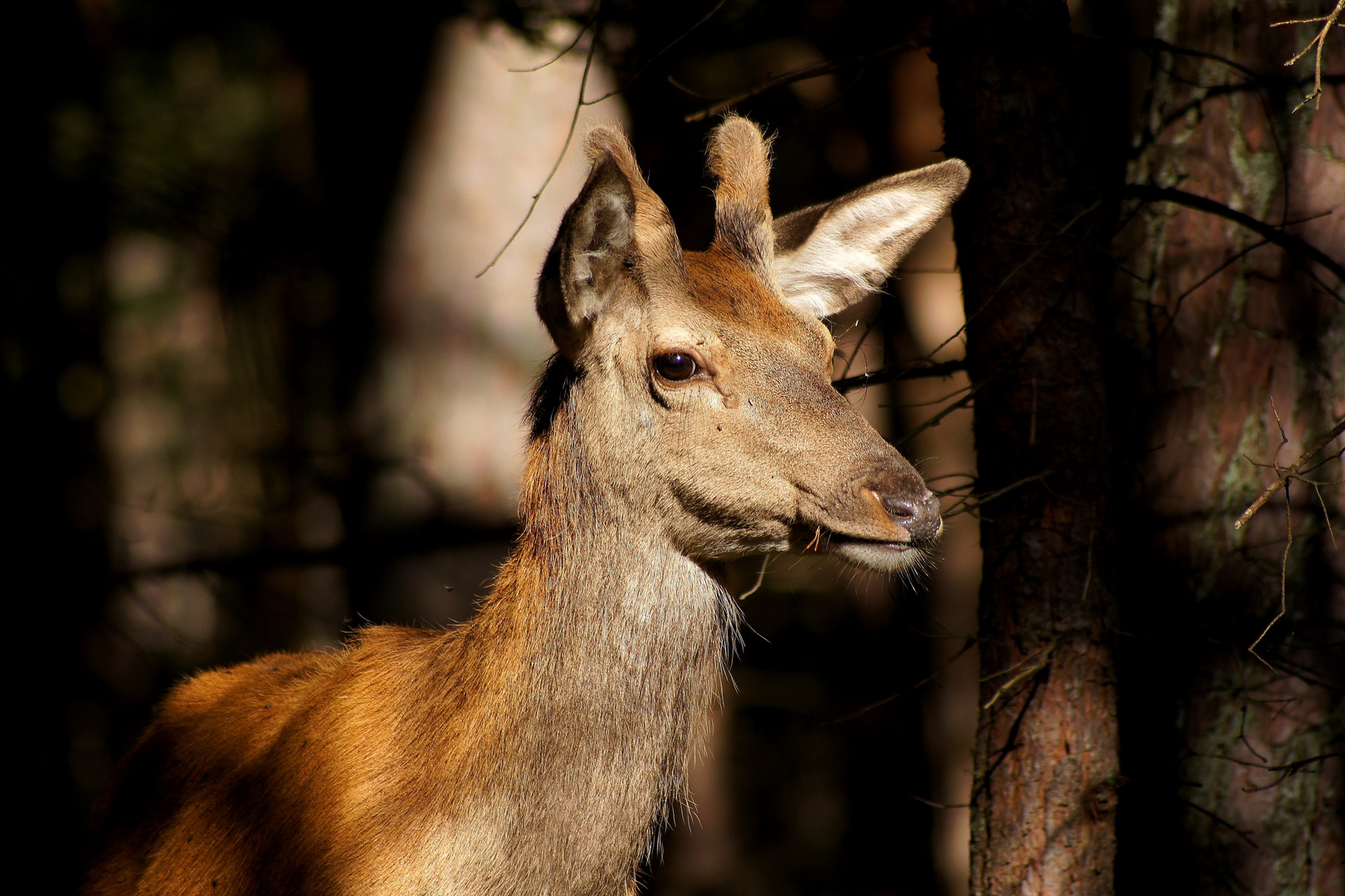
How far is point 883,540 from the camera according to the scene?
2.86m

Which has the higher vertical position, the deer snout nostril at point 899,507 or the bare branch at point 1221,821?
the deer snout nostril at point 899,507

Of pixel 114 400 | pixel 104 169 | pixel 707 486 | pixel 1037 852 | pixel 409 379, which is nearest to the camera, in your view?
pixel 707 486

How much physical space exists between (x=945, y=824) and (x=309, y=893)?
612cm

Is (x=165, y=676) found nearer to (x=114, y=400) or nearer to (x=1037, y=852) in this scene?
(x=114, y=400)

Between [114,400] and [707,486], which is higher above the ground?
[114,400]

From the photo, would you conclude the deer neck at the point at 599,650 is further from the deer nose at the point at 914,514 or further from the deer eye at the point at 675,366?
the deer nose at the point at 914,514

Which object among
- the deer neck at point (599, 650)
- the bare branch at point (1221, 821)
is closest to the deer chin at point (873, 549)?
the deer neck at point (599, 650)

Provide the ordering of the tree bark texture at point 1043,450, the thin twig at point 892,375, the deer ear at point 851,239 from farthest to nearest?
1. the thin twig at point 892,375
2. the deer ear at point 851,239
3. the tree bark texture at point 1043,450

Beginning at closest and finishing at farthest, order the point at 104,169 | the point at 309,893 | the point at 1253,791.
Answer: the point at 309,893 → the point at 1253,791 → the point at 104,169

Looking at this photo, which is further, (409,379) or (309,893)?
(409,379)

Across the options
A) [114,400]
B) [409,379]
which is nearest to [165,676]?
[409,379]

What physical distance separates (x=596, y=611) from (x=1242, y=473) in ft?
7.79

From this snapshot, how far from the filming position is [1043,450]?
3.31 metres

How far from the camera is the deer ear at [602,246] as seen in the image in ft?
9.12
